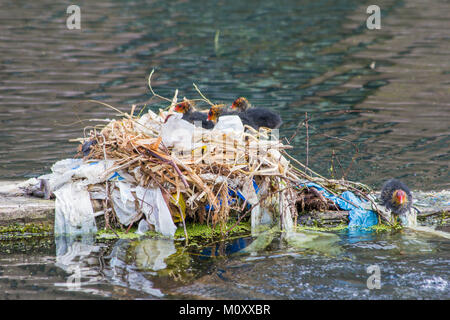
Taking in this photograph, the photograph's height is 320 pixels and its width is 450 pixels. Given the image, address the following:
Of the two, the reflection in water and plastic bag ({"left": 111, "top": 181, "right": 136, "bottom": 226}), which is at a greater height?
plastic bag ({"left": 111, "top": 181, "right": 136, "bottom": 226})

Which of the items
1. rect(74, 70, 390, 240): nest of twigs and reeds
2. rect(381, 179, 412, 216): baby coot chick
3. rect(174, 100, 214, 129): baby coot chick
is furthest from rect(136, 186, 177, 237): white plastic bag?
rect(381, 179, 412, 216): baby coot chick

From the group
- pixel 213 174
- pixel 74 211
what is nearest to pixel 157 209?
pixel 213 174

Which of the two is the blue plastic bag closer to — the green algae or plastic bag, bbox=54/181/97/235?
plastic bag, bbox=54/181/97/235

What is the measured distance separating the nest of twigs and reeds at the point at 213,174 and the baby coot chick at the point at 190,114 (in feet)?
2.32

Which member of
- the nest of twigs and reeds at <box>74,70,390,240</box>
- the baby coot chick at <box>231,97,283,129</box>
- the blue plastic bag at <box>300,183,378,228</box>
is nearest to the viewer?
the nest of twigs and reeds at <box>74,70,390,240</box>

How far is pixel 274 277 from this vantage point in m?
4.84

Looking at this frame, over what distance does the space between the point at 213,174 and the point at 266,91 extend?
6870 mm

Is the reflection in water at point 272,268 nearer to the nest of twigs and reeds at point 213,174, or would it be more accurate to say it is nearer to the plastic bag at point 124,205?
the plastic bag at point 124,205

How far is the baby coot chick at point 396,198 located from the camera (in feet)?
18.5

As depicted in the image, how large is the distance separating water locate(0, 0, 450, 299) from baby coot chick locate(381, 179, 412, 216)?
31cm

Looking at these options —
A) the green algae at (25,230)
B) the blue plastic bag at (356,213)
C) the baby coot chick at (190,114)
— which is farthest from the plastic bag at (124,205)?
the blue plastic bag at (356,213)

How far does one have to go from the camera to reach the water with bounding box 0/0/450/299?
15.9ft

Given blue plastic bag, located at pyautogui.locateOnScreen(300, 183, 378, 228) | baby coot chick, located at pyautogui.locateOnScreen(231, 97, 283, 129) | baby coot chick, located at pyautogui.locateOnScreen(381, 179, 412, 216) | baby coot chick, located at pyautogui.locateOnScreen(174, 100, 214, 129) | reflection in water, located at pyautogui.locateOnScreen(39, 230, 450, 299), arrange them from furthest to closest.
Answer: baby coot chick, located at pyautogui.locateOnScreen(231, 97, 283, 129)
baby coot chick, located at pyautogui.locateOnScreen(174, 100, 214, 129)
blue plastic bag, located at pyautogui.locateOnScreen(300, 183, 378, 228)
baby coot chick, located at pyautogui.locateOnScreen(381, 179, 412, 216)
reflection in water, located at pyautogui.locateOnScreen(39, 230, 450, 299)

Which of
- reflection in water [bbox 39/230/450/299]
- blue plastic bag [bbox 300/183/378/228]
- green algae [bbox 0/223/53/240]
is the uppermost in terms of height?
blue plastic bag [bbox 300/183/378/228]
